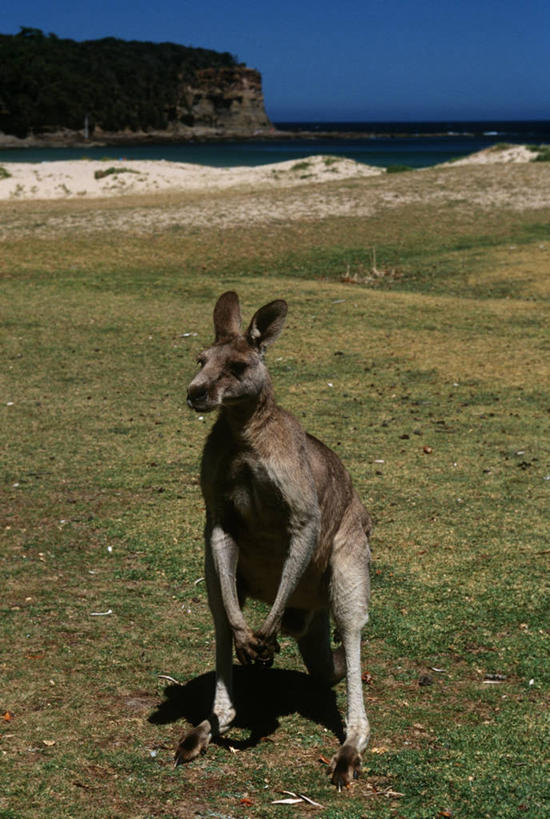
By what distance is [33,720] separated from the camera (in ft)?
11.3

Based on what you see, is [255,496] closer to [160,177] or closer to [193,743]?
[193,743]

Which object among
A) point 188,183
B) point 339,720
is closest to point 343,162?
point 188,183

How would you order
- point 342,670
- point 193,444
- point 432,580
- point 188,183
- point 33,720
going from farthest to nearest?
point 188,183
point 193,444
point 432,580
point 342,670
point 33,720

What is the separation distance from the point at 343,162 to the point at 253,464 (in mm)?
32731

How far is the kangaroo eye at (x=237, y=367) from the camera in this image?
3158 millimetres

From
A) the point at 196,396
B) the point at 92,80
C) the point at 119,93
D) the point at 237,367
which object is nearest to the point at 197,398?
the point at 196,396

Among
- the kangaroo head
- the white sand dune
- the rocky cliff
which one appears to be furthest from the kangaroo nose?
the rocky cliff

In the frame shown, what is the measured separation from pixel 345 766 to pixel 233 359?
1330 millimetres

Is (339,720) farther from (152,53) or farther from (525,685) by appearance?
(152,53)

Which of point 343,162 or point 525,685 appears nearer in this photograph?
point 525,685

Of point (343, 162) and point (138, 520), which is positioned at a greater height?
point (343, 162)

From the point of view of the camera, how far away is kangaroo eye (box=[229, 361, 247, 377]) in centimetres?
316

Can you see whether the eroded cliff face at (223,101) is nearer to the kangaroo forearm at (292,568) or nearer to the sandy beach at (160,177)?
the sandy beach at (160,177)

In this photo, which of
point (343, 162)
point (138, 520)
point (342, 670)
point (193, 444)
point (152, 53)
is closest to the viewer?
point (342, 670)
